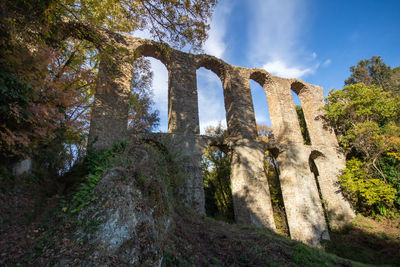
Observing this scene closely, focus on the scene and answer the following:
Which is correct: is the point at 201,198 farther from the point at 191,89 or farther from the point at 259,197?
the point at 191,89

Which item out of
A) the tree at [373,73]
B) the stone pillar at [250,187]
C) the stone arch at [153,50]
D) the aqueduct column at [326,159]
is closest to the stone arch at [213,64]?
the stone arch at [153,50]

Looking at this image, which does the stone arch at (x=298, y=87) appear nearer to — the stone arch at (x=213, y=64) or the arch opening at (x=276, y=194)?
the arch opening at (x=276, y=194)

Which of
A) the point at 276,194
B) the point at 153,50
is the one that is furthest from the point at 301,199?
the point at 153,50

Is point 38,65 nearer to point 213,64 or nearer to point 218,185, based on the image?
point 213,64

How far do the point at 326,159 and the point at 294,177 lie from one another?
9.60 ft

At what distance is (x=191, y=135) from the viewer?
8.86m

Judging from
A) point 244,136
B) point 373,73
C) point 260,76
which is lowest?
point 244,136

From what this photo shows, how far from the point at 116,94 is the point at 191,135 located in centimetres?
336

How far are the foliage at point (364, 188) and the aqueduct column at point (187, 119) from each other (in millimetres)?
8015

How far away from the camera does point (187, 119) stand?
912 cm

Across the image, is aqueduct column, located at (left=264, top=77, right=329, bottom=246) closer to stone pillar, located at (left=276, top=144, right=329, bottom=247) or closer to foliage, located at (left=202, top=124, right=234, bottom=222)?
stone pillar, located at (left=276, top=144, right=329, bottom=247)

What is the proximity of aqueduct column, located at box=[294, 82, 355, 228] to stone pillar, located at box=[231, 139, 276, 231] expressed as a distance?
4539mm

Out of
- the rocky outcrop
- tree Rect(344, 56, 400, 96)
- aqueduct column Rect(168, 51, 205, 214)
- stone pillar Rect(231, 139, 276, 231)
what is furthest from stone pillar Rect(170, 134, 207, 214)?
tree Rect(344, 56, 400, 96)

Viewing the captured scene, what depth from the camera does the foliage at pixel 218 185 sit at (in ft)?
42.2
